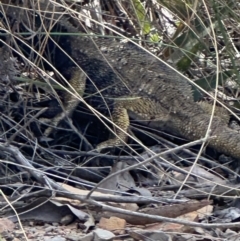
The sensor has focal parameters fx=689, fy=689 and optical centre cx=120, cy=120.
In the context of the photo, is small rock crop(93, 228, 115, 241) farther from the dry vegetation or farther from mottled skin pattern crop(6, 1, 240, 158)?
mottled skin pattern crop(6, 1, 240, 158)

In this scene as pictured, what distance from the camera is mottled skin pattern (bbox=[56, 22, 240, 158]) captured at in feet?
10.6

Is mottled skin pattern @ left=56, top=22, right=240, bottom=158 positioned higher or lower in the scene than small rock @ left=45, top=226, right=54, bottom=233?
higher

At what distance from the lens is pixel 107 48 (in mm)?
3455

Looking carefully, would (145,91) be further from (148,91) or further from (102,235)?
(102,235)

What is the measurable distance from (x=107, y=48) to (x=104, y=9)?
0.21 meters

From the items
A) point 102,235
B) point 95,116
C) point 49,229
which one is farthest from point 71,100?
point 102,235

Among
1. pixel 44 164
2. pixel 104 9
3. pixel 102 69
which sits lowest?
pixel 44 164

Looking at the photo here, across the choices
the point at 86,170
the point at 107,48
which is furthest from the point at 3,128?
the point at 107,48

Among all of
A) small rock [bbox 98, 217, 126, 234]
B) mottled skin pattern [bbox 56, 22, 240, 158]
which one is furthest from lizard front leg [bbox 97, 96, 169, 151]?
small rock [bbox 98, 217, 126, 234]

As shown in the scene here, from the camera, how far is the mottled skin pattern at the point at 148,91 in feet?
10.6

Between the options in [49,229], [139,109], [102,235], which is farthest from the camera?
[139,109]

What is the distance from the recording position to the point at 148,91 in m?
3.37

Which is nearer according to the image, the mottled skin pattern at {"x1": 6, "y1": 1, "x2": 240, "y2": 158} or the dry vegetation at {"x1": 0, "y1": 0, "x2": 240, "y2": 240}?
the dry vegetation at {"x1": 0, "y1": 0, "x2": 240, "y2": 240}

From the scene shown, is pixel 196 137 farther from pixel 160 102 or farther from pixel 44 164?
pixel 44 164
